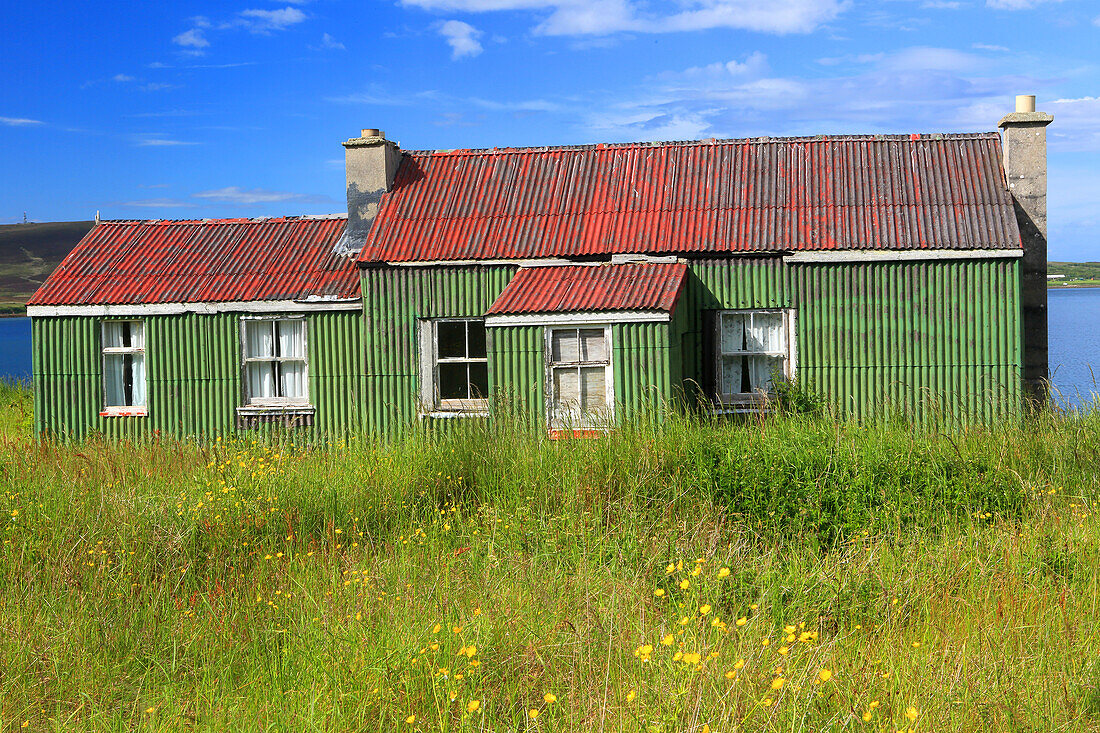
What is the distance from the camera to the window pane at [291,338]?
1534 cm

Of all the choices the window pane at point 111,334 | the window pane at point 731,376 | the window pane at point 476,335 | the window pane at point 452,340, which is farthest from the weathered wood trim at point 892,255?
the window pane at point 111,334

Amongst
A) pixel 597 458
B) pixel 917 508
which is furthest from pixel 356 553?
pixel 917 508

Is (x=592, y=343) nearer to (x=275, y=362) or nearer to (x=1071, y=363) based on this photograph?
(x=275, y=362)

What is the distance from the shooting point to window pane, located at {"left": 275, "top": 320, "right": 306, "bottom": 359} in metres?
15.3

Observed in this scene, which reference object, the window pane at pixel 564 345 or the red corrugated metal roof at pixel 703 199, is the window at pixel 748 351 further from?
the window pane at pixel 564 345

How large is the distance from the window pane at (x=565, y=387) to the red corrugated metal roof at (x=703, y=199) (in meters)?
2.39

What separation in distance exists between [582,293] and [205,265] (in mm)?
7326

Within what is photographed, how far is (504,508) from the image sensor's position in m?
8.14

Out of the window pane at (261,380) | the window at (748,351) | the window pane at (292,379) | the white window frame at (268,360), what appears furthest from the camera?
the window pane at (261,380)

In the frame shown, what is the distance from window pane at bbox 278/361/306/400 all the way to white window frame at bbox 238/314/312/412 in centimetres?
5

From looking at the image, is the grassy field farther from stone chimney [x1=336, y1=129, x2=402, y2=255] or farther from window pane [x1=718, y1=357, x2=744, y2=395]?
stone chimney [x1=336, y1=129, x2=402, y2=255]

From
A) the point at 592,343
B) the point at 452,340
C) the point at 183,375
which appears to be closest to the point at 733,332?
the point at 592,343

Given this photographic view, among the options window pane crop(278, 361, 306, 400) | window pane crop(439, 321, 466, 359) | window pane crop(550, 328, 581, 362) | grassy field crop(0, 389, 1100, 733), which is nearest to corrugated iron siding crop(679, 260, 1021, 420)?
window pane crop(550, 328, 581, 362)

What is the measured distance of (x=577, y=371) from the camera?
12984mm
